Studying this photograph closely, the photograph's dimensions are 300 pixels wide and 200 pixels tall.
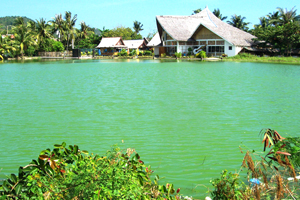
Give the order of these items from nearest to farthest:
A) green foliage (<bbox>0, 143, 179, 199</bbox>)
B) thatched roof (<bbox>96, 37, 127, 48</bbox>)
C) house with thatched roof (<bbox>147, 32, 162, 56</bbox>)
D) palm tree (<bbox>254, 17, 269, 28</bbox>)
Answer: green foliage (<bbox>0, 143, 179, 199</bbox>), house with thatched roof (<bbox>147, 32, 162, 56</bbox>), palm tree (<bbox>254, 17, 269, 28</bbox>), thatched roof (<bbox>96, 37, 127, 48</bbox>)

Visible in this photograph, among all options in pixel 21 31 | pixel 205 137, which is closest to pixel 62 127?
pixel 205 137

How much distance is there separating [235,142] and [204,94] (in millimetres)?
5827

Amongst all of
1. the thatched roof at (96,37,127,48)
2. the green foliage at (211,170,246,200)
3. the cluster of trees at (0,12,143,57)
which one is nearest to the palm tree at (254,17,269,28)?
the thatched roof at (96,37,127,48)

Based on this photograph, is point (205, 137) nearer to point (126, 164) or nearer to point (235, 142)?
point (235, 142)

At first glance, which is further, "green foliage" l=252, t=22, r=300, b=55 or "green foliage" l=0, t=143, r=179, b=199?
"green foliage" l=252, t=22, r=300, b=55

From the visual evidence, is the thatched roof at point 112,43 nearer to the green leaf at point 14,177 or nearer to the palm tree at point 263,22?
the palm tree at point 263,22

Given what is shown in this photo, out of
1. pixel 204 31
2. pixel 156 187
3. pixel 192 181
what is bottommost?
pixel 192 181

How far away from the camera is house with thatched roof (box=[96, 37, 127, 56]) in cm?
5553

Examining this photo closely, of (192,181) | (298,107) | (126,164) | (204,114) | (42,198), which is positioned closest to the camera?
(42,198)

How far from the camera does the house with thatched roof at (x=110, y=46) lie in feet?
182

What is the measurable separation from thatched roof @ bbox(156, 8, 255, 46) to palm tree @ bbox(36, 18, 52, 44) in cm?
1870

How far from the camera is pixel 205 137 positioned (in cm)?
626

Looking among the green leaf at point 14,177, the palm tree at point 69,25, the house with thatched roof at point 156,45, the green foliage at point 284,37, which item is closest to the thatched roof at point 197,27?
the house with thatched roof at point 156,45

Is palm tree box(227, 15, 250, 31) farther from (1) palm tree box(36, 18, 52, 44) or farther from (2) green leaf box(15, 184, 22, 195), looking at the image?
(2) green leaf box(15, 184, 22, 195)
